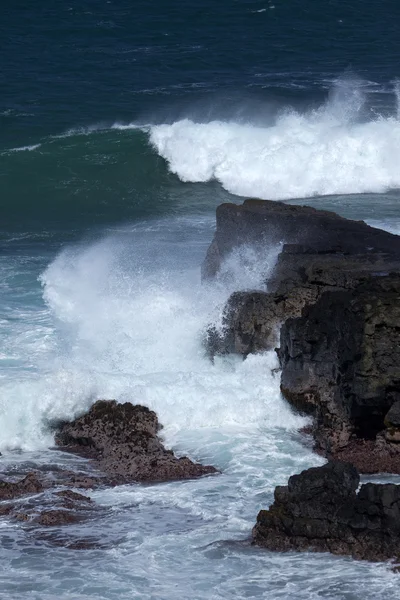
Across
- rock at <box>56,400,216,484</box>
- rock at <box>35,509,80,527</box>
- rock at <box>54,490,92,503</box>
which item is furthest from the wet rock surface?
rock at <box>35,509,80,527</box>

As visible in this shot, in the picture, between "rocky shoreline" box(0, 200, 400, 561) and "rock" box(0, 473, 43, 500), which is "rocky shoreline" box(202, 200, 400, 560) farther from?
"rock" box(0, 473, 43, 500)

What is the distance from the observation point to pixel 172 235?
1039 inches

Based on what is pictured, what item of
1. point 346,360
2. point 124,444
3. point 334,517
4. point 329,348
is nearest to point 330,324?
point 329,348

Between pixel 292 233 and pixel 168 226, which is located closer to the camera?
pixel 292 233

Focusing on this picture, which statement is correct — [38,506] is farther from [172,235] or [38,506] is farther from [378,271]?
[172,235]

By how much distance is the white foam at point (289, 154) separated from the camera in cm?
3183

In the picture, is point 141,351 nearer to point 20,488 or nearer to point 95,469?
point 95,469

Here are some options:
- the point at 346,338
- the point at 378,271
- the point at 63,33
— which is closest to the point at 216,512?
the point at 346,338

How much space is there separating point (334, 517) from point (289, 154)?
21.0 metres

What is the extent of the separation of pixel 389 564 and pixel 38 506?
13.4 ft

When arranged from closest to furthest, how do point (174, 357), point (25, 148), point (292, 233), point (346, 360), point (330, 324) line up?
1. point (346, 360)
2. point (330, 324)
3. point (174, 357)
4. point (292, 233)
5. point (25, 148)

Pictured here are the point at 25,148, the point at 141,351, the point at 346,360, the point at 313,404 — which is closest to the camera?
the point at 346,360

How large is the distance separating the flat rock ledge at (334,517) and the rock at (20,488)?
9.50 ft

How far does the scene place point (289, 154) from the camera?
32.7m
